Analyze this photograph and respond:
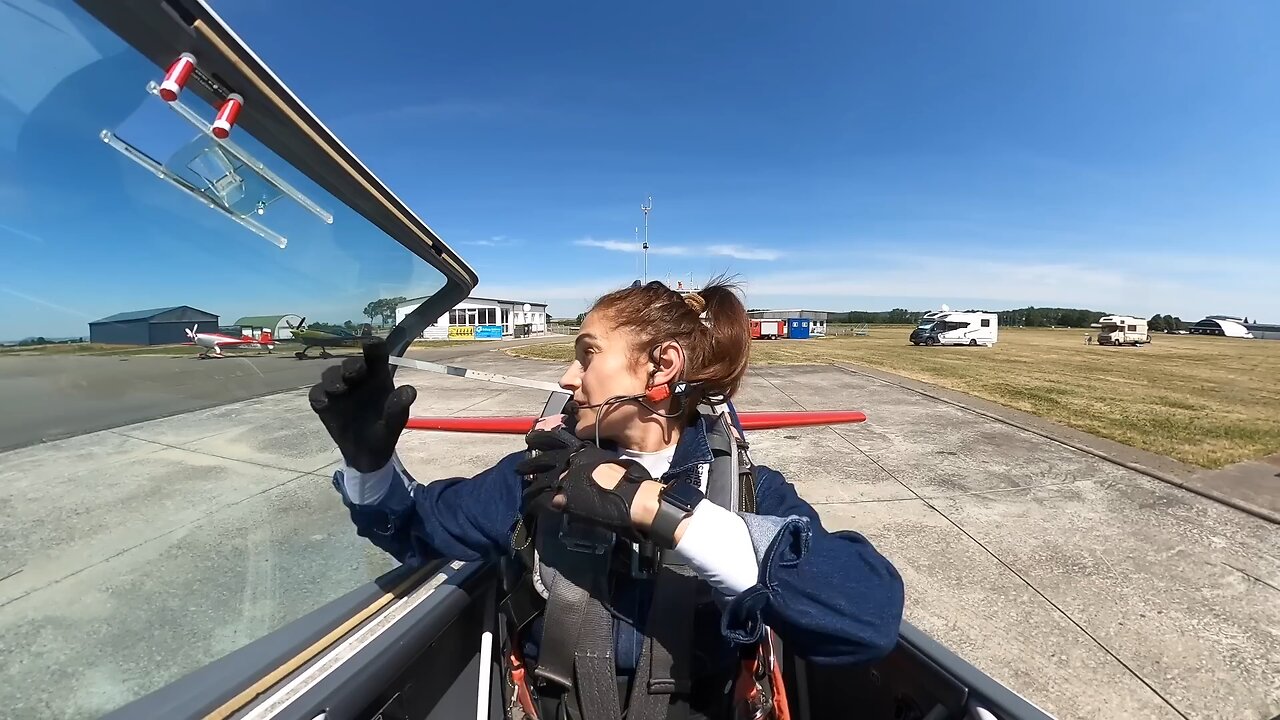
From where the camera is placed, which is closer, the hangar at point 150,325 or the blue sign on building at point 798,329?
the hangar at point 150,325

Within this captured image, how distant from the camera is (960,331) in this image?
32781 millimetres

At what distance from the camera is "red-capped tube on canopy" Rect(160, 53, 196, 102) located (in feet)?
2.35

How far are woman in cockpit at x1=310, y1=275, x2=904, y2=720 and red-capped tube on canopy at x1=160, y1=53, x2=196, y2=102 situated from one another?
561 millimetres

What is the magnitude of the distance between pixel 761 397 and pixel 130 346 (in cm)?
976

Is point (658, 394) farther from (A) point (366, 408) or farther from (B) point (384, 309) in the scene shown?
(B) point (384, 309)

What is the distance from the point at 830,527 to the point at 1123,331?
43574mm

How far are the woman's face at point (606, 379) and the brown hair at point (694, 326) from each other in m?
0.03

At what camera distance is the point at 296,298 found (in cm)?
123

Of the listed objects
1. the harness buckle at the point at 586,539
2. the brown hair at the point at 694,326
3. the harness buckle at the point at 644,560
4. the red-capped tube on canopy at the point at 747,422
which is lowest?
the red-capped tube on canopy at the point at 747,422

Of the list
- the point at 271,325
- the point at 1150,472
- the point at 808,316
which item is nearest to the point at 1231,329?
the point at 808,316

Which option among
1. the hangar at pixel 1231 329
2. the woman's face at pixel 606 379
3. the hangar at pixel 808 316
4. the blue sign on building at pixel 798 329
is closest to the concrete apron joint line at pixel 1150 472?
the woman's face at pixel 606 379

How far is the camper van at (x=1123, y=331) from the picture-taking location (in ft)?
113

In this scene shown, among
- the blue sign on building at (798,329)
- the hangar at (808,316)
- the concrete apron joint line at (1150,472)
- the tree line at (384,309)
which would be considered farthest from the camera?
the hangar at (808,316)

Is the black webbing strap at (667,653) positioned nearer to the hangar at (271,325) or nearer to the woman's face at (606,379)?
the woman's face at (606,379)
